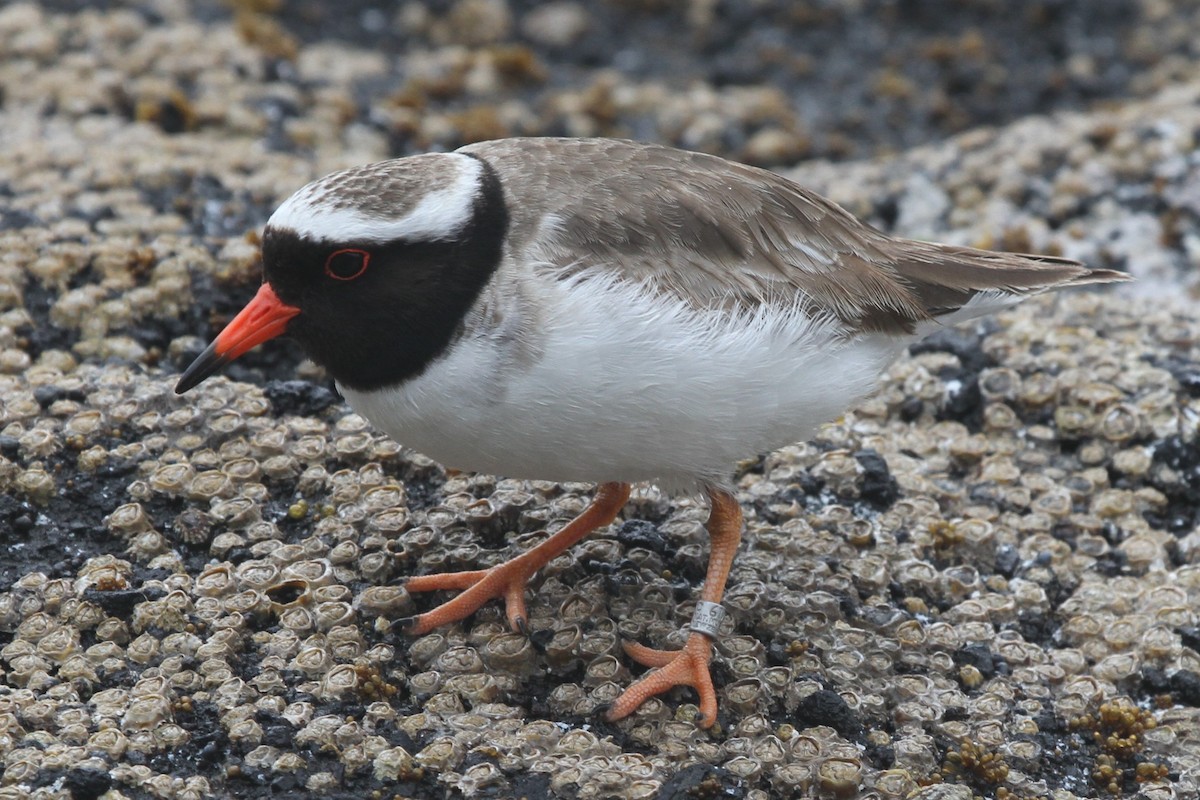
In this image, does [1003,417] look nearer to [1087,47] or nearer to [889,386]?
[889,386]

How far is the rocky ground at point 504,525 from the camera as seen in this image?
4895 mm

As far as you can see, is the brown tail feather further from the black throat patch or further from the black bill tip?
the black bill tip

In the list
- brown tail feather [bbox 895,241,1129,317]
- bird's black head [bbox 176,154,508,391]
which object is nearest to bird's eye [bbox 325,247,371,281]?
bird's black head [bbox 176,154,508,391]

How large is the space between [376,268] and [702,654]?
2042 mm

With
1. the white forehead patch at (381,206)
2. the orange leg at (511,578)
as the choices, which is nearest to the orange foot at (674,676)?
the orange leg at (511,578)

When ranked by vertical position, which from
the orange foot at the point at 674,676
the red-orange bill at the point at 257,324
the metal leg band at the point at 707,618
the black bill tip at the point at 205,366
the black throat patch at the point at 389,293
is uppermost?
the black throat patch at the point at 389,293

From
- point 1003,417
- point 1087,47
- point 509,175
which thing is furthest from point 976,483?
point 1087,47

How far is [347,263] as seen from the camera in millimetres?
5090

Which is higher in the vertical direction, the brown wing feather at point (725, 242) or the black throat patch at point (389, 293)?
the brown wing feather at point (725, 242)

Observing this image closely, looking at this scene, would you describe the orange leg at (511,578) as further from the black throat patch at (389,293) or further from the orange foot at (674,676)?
the black throat patch at (389,293)

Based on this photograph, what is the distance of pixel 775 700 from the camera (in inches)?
209

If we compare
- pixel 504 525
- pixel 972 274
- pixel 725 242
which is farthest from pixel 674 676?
pixel 972 274

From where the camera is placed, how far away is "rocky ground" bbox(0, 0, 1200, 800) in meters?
4.89

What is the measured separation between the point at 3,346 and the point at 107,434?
93cm
